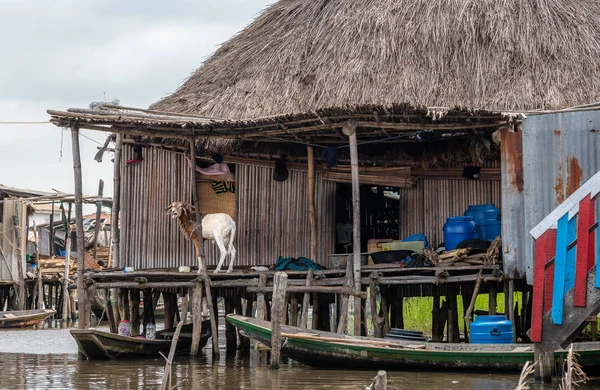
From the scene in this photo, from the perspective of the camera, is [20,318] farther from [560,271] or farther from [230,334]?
[560,271]

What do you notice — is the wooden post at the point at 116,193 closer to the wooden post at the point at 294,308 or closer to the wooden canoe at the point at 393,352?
the wooden post at the point at 294,308

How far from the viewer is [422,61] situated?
50.5 ft

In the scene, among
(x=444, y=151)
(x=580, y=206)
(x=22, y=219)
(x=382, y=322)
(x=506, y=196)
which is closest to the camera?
(x=580, y=206)

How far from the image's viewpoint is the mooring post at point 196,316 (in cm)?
1438

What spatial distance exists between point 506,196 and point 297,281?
336 centimetres

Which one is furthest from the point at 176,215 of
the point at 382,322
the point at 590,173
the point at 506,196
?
the point at 590,173

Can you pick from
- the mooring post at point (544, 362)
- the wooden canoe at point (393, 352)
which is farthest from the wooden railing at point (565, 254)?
the wooden canoe at point (393, 352)

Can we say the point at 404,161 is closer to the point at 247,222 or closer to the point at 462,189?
the point at 462,189

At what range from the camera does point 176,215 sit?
14672 mm

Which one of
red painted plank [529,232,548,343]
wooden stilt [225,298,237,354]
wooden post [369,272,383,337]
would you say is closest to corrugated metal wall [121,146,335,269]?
wooden stilt [225,298,237,354]

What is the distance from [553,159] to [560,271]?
2.32 m

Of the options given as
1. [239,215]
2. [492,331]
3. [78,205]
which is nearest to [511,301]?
[492,331]

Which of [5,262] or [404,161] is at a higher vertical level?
[404,161]

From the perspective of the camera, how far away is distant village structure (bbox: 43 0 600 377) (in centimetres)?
1273
